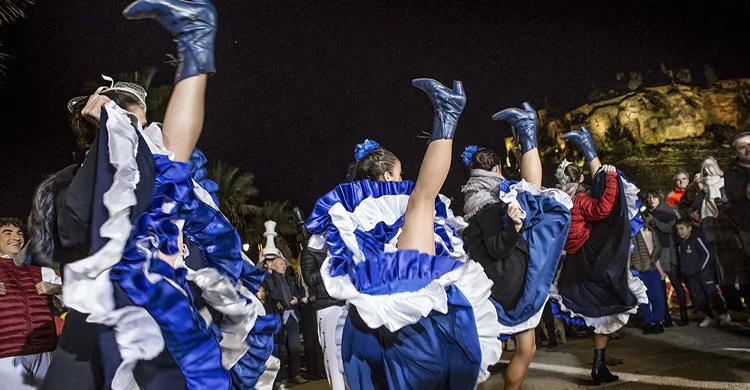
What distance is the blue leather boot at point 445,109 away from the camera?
3162 millimetres

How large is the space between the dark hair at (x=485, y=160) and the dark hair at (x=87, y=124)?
10.2 ft

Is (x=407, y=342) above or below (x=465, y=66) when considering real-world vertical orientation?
below

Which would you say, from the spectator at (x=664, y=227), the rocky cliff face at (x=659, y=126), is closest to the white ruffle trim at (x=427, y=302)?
the spectator at (x=664, y=227)

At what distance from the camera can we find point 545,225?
4840mm

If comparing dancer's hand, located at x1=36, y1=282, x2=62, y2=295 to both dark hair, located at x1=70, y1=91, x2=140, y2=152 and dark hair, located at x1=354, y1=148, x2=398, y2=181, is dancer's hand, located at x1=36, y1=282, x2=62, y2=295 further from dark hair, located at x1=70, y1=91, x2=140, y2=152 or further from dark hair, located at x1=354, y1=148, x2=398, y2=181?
dark hair, located at x1=354, y1=148, x2=398, y2=181

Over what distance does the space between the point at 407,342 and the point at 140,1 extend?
74.3 inches

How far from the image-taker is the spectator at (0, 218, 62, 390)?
3814 millimetres

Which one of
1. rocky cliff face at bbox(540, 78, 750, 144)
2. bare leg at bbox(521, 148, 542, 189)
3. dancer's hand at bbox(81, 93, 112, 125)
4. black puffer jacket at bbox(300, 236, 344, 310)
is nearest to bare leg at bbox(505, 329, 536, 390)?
bare leg at bbox(521, 148, 542, 189)

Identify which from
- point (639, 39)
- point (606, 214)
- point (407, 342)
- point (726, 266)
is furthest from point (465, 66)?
point (407, 342)

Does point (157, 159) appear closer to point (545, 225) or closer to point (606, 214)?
point (545, 225)

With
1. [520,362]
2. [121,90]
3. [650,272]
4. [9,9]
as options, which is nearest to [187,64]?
[121,90]

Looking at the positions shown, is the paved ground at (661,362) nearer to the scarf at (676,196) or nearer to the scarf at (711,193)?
the scarf at (711,193)

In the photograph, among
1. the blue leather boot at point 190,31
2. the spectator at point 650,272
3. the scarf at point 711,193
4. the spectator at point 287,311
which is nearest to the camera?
the blue leather boot at point 190,31

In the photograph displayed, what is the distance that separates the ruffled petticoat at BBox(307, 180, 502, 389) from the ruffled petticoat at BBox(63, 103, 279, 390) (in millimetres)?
715
